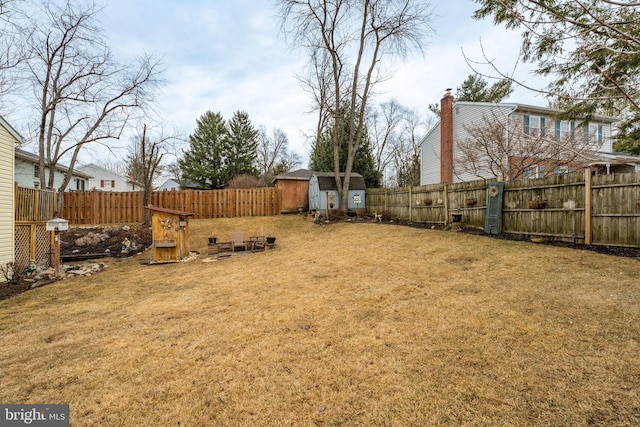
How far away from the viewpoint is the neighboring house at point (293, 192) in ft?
67.8

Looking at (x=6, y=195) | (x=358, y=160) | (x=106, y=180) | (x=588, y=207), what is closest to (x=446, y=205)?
(x=588, y=207)

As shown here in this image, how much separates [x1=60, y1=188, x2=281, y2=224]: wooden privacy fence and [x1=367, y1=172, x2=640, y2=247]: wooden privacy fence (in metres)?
13.4

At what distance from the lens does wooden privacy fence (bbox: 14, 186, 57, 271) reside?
812 centimetres

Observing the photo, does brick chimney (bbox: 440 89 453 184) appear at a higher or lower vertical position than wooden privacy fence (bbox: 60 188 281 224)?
higher

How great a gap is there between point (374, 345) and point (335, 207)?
15.2m

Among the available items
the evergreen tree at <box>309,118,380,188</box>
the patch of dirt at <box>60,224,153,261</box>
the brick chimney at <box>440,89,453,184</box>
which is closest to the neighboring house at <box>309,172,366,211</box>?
the evergreen tree at <box>309,118,380,188</box>

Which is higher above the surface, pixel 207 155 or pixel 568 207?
pixel 207 155

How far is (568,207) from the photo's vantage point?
7598 mm

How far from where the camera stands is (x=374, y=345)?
11.3ft

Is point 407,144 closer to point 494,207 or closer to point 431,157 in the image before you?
point 431,157

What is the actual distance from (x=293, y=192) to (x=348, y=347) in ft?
58.8

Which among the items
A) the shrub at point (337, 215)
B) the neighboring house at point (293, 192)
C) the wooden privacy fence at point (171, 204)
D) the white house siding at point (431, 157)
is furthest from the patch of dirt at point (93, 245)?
the white house siding at point (431, 157)

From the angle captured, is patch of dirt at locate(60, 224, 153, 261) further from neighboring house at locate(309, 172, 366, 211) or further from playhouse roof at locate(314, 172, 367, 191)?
playhouse roof at locate(314, 172, 367, 191)

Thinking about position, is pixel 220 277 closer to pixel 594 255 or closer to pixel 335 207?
pixel 594 255
